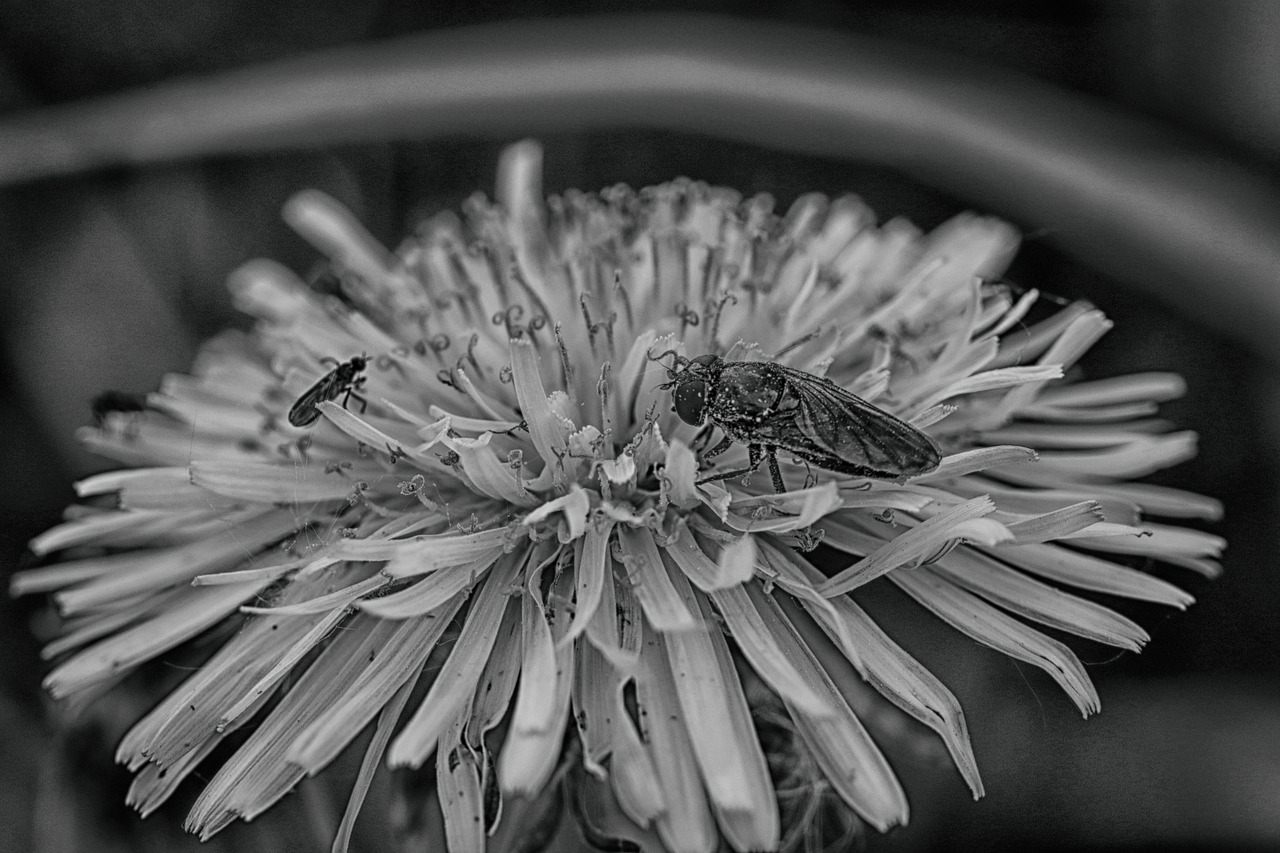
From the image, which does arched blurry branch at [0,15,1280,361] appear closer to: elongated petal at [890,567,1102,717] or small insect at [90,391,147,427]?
small insect at [90,391,147,427]

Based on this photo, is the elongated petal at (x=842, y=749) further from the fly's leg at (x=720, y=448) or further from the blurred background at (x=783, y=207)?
the blurred background at (x=783, y=207)

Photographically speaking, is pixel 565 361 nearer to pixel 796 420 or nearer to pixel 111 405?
pixel 796 420

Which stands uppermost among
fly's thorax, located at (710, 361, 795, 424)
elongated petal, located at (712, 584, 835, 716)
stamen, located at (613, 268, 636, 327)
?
stamen, located at (613, 268, 636, 327)

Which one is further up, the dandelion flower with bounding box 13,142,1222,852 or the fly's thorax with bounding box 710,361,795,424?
the fly's thorax with bounding box 710,361,795,424

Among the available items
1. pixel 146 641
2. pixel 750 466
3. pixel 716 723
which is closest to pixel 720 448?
pixel 750 466

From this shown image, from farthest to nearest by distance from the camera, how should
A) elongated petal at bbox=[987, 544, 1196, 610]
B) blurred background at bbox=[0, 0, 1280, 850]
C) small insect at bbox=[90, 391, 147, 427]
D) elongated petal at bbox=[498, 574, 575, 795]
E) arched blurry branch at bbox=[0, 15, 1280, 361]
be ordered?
arched blurry branch at bbox=[0, 15, 1280, 361], blurred background at bbox=[0, 0, 1280, 850], small insect at bbox=[90, 391, 147, 427], elongated petal at bbox=[987, 544, 1196, 610], elongated petal at bbox=[498, 574, 575, 795]

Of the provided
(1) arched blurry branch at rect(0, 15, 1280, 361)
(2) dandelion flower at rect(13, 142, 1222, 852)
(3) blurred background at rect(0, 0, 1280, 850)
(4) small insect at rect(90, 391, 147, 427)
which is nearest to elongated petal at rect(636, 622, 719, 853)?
(2) dandelion flower at rect(13, 142, 1222, 852)

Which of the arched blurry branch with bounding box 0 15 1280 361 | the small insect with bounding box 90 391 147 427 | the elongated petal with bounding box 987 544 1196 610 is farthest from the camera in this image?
the arched blurry branch with bounding box 0 15 1280 361

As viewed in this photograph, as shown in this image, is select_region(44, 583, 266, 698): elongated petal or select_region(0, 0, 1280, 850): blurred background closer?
select_region(44, 583, 266, 698): elongated petal
